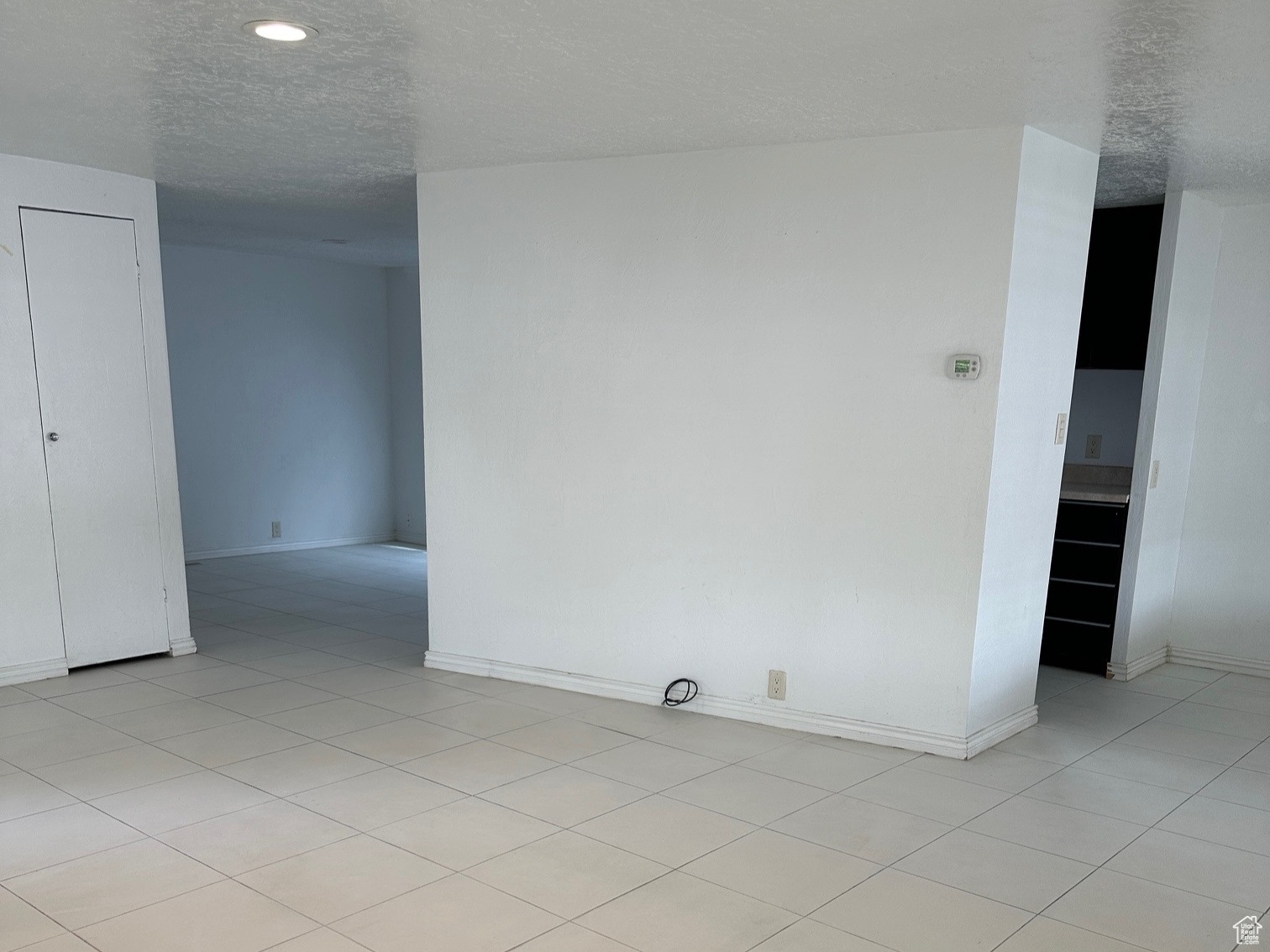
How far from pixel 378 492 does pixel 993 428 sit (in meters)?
6.09

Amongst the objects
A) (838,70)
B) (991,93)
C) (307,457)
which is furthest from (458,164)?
(307,457)

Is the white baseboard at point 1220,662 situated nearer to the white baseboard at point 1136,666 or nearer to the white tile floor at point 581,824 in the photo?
the white baseboard at point 1136,666

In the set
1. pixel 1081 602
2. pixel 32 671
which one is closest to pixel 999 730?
pixel 1081 602

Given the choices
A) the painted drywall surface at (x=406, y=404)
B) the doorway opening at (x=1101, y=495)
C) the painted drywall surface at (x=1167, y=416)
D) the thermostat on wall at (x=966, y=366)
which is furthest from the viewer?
→ the painted drywall surface at (x=406, y=404)

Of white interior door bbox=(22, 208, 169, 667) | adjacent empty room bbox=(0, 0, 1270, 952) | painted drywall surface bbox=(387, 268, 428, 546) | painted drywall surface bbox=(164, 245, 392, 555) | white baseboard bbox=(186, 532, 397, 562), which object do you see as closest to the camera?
adjacent empty room bbox=(0, 0, 1270, 952)

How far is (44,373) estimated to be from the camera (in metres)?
4.22

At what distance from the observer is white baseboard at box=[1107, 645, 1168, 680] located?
4.56m

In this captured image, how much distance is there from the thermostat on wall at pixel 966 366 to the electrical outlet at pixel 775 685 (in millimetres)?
1330

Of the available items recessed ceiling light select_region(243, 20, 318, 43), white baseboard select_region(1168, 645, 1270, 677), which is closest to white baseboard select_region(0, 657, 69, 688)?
recessed ceiling light select_region(243, 20, 318, 43)

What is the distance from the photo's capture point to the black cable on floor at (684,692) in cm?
393

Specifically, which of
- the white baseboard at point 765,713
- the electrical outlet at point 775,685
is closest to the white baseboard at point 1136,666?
the white baseboard at point 765,713

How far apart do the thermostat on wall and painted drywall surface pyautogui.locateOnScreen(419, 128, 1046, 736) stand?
0.11 feet
